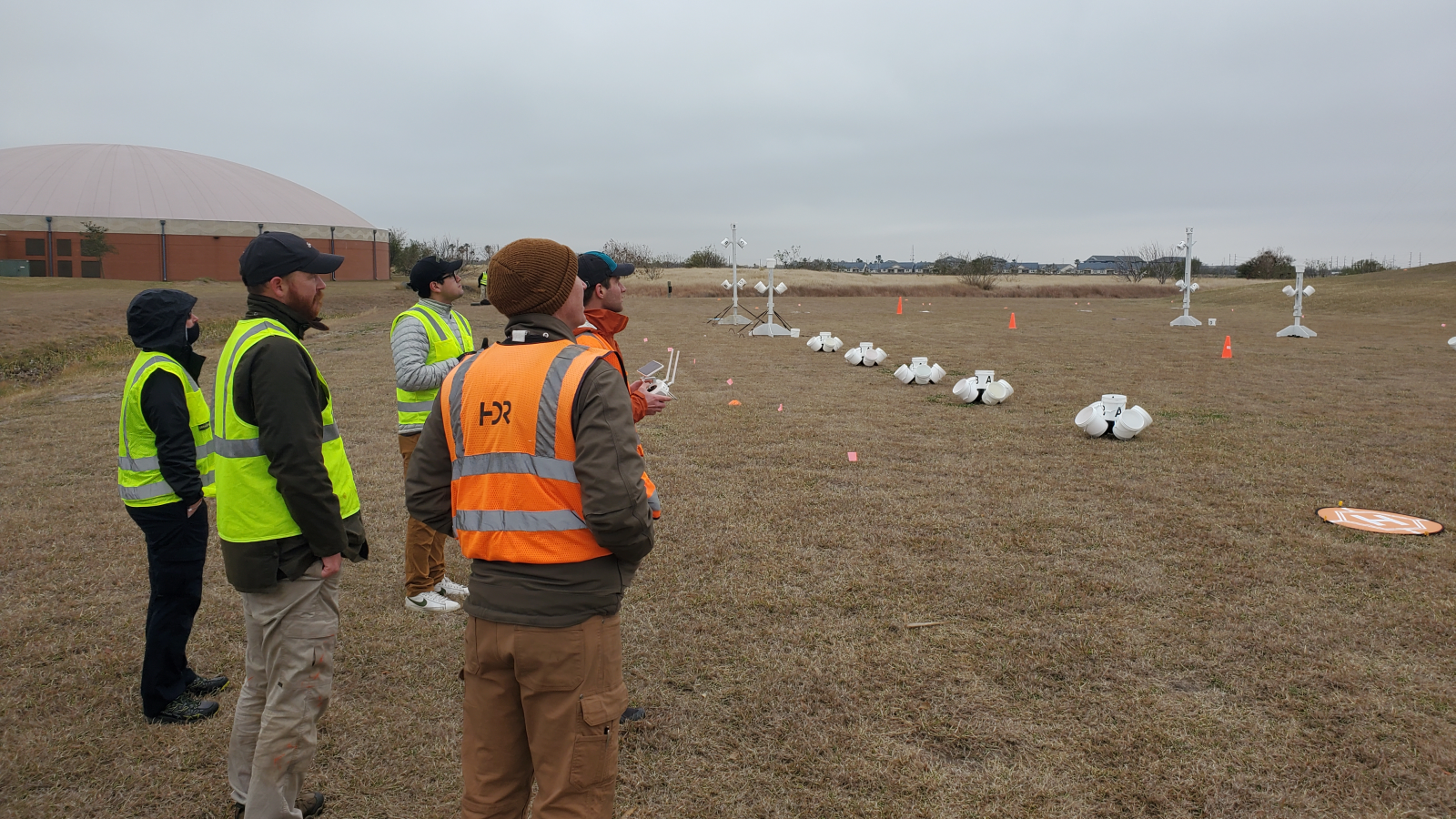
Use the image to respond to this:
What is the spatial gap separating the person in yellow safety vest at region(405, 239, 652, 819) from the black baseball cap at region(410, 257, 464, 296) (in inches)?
110

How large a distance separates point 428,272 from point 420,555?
→ 170 centimetres

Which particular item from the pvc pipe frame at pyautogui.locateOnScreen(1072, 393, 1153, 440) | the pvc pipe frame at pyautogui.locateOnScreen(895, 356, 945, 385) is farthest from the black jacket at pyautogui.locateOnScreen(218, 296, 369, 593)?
the pvc pipe frame at pyautogui.locateOnScreen(895, 356, 945, 385)

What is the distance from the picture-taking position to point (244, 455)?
9.57 feet

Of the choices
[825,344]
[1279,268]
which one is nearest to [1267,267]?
[1279,268]

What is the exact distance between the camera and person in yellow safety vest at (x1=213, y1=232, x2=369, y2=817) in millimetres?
2844

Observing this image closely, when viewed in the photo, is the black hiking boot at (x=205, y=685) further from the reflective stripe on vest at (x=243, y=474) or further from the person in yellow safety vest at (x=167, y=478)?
the reflective stripe on vest at (x=243, y=474)

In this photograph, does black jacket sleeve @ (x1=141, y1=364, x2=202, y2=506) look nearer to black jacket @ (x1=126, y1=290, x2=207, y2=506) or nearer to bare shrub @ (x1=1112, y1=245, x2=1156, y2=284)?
black jacket @ (x1=126, y1=290, x2=207, y2=506)

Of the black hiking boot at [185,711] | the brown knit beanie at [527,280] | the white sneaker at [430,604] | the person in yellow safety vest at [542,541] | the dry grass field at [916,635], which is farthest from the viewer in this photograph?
the white sneaker at [430,604]

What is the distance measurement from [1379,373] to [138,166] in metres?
86.1

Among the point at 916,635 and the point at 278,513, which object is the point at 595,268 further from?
the point at 916,635

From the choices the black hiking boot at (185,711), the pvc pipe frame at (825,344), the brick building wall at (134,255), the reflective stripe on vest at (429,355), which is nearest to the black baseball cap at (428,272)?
the reflective stripe on vest at (429,355)

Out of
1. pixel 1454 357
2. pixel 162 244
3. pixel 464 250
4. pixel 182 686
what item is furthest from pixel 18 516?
pixel 464 250

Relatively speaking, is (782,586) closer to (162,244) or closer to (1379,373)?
(1379,373)

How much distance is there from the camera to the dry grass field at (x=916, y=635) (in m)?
3.47
